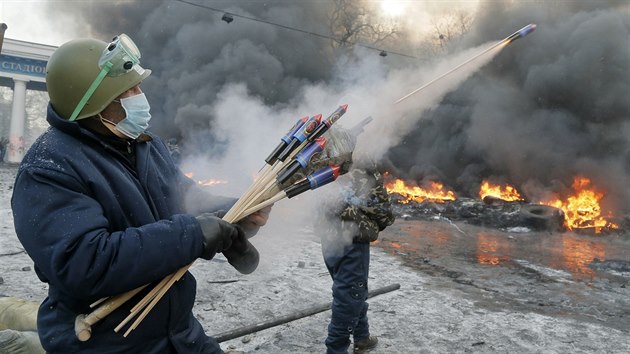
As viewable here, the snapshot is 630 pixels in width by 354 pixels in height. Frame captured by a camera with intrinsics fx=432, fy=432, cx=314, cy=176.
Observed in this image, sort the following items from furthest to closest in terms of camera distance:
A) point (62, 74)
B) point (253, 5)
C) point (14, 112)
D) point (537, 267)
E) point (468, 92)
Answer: point (14, 112) < point (253, 5) < point (468, 92) < point (537, 267) < point (62, 74)

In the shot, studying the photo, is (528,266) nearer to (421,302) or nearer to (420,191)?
(421,302)

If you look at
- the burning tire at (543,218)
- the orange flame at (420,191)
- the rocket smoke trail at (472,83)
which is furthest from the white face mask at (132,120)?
the orange flame at (420,191)

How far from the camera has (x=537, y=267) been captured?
7438 mm

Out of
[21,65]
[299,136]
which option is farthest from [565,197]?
[21,65]

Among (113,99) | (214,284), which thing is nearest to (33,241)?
(113,99)

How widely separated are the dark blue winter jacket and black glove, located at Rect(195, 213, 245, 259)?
0.10 ft

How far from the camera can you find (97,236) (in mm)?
1395

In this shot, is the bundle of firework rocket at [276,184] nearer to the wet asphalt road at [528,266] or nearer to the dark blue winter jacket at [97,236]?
the dark blue winter jacket at [97,236]

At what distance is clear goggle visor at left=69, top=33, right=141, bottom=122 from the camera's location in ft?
5.30

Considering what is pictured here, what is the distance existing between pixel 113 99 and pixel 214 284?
3.84 metres

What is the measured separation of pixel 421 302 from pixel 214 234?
13.1 ft

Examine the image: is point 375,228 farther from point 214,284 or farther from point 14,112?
point 14,112

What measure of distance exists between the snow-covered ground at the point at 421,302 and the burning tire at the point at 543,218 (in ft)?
16.2

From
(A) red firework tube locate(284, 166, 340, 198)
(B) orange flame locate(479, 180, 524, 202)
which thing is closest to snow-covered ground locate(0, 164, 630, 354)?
(A) red firework tube locate(284, 166, 340, 198)
